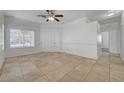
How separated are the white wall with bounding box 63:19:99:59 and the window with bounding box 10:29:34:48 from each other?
288 cm

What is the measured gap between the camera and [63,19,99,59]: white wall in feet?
16.0

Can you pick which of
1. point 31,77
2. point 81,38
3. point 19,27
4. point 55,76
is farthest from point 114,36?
point 19,27

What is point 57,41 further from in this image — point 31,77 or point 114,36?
point 31,77

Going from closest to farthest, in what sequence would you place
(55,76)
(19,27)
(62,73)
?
(55,76), (62,73), (19,27)

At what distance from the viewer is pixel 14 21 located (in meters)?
5.55

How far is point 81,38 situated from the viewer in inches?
223

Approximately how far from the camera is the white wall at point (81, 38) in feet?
16.0

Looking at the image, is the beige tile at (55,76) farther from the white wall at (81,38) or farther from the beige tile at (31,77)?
the white wall at (81,38)

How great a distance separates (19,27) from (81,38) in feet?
14.5

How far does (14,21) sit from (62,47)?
425 centimetres

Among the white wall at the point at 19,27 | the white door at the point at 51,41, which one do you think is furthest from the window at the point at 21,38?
the white door at the point at 51,41
